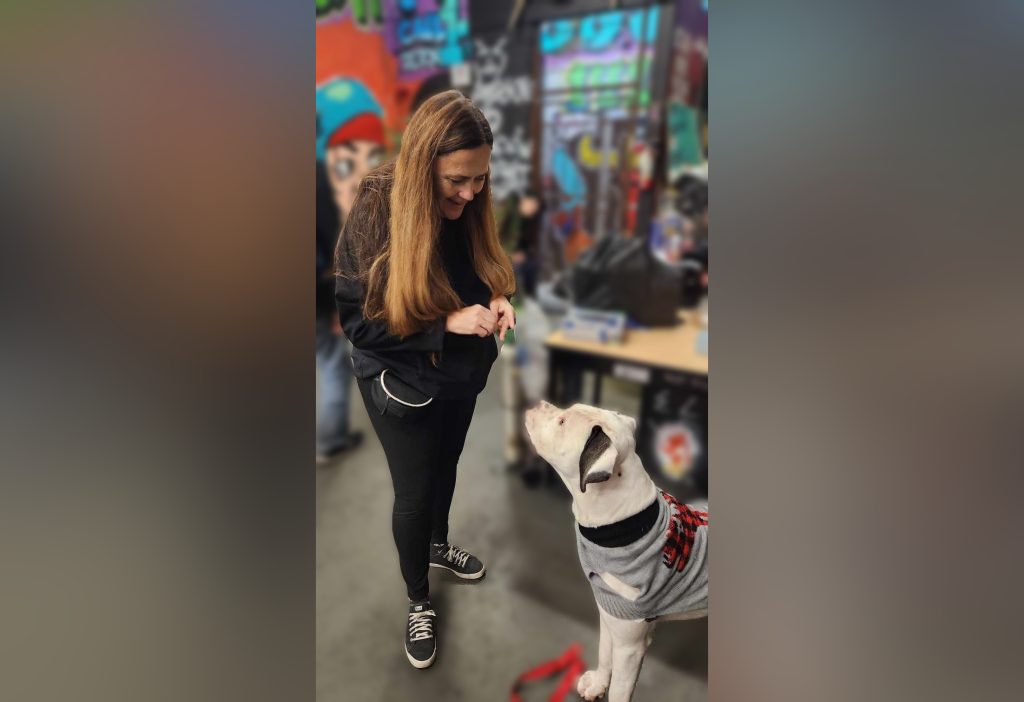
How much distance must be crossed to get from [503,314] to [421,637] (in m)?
0.46

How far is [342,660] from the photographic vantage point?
0.87 m

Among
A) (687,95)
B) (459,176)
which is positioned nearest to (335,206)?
(459,176)

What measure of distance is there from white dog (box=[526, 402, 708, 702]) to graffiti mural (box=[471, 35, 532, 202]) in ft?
1.26

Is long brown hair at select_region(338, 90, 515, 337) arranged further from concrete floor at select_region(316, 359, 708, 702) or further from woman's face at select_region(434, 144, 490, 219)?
concrete floor at select_region(316, 359, 708, 702)

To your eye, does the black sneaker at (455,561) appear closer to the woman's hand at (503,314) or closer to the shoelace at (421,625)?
the shoelace at (421,625)

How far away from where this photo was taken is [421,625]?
826mm

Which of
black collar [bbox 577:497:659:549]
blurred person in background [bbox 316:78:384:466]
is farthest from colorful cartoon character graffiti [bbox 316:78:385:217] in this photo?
black collar [bbox 577:497:659:549]

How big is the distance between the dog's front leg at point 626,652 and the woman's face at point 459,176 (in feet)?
1.88

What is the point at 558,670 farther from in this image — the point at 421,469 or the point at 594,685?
the point at 421,469

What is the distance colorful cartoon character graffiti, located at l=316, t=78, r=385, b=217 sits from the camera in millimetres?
896
